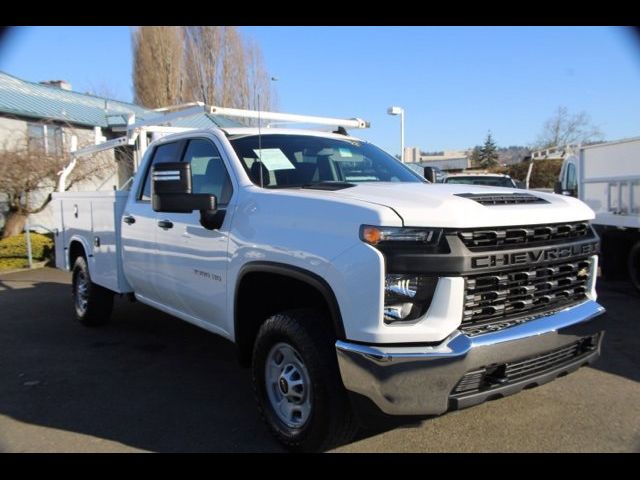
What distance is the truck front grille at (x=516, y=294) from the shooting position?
2.80 meters

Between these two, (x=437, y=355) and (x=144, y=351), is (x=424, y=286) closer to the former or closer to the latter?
(x=437, y=355)

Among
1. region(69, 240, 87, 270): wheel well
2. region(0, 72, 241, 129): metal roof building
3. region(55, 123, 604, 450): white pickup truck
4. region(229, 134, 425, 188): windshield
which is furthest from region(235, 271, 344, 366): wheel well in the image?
region(0, 72, 241, 129): metal roof building

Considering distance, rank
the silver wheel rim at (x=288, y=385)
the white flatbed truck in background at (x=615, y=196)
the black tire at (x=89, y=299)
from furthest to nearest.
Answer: the white flatbed truck in background at (x=615, y=196) < the black tire at (x=89, y=299) < the silver wheel rim at (x=288, y=385)

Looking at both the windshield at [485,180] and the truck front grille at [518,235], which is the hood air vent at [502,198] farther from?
the windshield at [485,180]

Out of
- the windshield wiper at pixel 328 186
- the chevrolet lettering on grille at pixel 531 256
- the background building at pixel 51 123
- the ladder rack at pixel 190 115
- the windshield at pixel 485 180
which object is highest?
the background building at pixel 51 123

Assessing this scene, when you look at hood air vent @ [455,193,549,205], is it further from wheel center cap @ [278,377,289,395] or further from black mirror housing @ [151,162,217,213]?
black mirror housing @ [151,162,217,213]

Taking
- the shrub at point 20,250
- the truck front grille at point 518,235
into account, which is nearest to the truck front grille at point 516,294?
the truck front grille at point 518,235

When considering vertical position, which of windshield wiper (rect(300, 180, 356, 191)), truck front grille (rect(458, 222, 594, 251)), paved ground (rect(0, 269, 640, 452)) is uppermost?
windshield wiper (rect(300, 180, 356, 191))

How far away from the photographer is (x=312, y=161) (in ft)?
13.9

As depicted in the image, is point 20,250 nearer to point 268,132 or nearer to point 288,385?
point 268,132

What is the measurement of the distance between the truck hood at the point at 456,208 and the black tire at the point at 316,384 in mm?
784

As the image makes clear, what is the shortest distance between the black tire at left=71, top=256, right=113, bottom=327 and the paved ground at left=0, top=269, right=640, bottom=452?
278mm

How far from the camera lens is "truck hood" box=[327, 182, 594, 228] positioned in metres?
2.73

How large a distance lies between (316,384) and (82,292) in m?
4.74
